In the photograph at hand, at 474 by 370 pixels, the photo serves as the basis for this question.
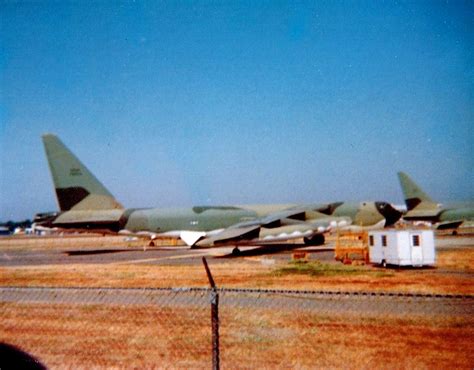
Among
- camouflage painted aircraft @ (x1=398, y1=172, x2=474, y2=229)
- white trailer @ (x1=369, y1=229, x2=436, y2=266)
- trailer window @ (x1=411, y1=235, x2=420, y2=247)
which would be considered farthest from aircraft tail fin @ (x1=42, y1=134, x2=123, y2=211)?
camouflage painted aircraft @ (x1=398, y1=172, x2=474, y2=229)

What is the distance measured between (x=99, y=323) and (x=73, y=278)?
1046 centimetres

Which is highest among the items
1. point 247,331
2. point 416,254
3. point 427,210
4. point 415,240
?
point 247,331

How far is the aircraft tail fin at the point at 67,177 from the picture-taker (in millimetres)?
37188

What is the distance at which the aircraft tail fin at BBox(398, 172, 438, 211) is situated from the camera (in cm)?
5788

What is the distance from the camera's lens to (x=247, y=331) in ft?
30.4

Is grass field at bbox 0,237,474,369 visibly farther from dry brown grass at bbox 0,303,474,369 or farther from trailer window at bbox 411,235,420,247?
trailer window at bbox 411,235,420,247

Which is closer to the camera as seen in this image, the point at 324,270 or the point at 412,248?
the point at 324,270

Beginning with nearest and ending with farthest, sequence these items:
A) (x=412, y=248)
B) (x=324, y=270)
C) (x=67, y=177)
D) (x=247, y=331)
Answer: (x=247, y=331)
(x=324, y=270)
(x=412, y=248)
(x=67, y=177)

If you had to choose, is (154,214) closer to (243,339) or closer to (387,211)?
(387,211)

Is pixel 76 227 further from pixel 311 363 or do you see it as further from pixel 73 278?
pixel 311 363

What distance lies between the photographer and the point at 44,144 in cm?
3731

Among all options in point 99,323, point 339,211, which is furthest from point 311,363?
point 339,211

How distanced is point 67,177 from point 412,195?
41.8 meters

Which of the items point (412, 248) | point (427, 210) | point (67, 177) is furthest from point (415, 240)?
point (427, 210)
